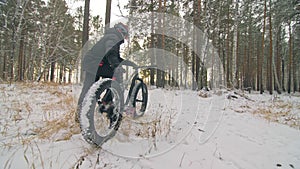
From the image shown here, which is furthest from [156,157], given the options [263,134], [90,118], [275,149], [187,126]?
[263,134]

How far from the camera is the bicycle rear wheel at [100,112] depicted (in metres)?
1.84

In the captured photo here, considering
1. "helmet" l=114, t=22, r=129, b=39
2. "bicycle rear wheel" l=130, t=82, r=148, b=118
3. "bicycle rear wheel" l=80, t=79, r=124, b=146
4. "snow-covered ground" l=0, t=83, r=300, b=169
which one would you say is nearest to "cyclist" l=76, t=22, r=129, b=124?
"helmet" l=114, t=22, r=129, b=39

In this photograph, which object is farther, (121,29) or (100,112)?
(121,29)

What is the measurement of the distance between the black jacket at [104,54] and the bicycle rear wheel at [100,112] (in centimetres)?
38

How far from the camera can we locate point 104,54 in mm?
2430

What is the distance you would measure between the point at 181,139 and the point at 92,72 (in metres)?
1.70

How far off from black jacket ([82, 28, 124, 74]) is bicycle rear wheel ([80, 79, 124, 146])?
15.1 inches

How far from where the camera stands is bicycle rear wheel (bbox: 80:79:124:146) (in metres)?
1.84

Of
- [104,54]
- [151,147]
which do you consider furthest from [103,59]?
[151,147]

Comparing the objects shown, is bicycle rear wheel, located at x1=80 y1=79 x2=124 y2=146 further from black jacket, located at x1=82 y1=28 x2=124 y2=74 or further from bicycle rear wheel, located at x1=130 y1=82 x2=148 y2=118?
bicycle rear wheel, located at x1=130 y1=82 x2=148 y2=118

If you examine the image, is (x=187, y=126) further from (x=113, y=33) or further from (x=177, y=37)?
(x=177, y=37)

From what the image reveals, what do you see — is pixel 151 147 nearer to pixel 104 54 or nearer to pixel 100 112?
pixel 100 112

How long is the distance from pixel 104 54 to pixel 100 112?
0.87 meters

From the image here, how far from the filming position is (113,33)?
251cm
